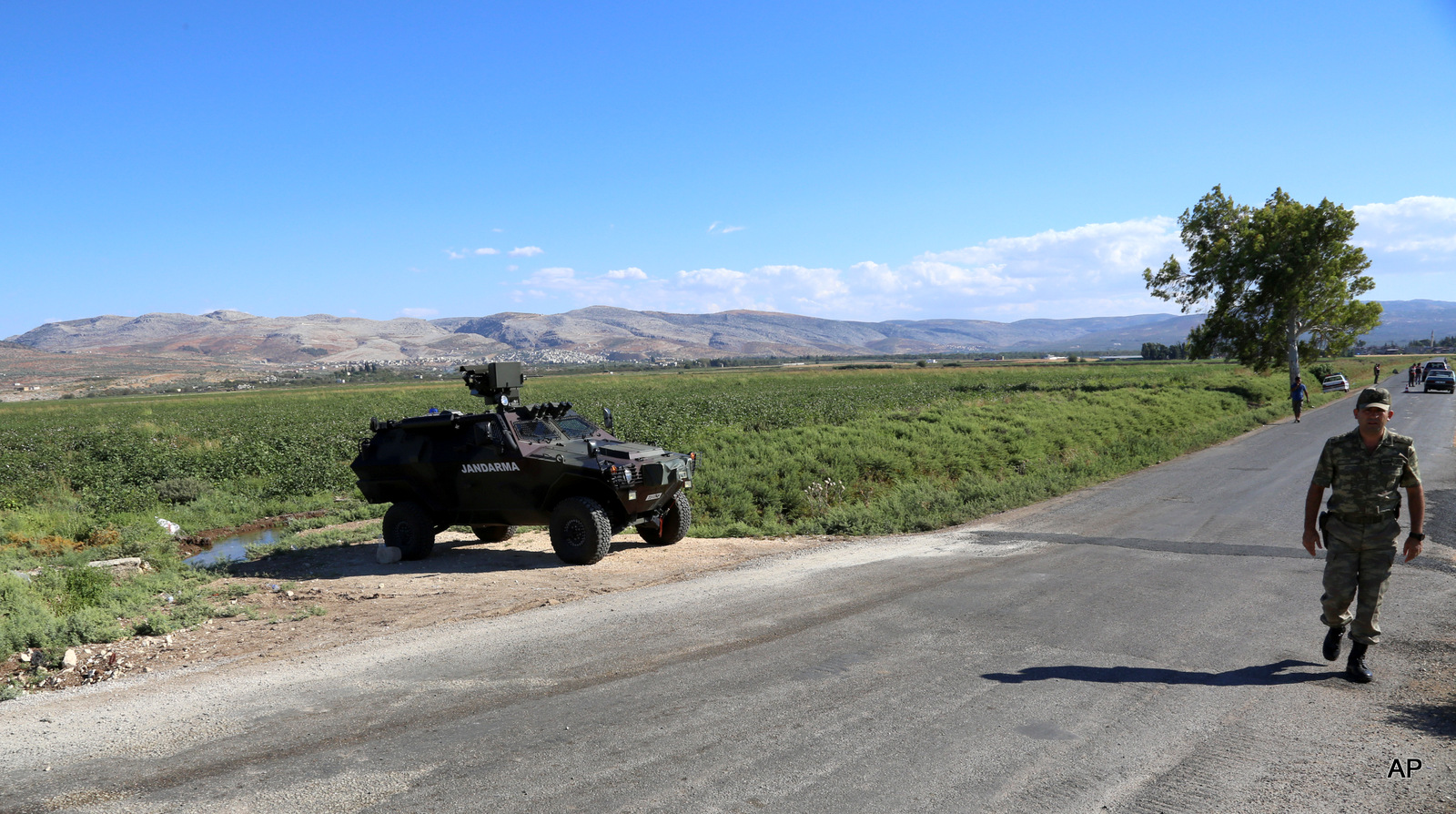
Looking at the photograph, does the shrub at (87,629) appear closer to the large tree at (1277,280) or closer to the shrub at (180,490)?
the shrub at (180,490)

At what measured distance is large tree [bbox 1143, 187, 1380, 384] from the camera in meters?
43.7

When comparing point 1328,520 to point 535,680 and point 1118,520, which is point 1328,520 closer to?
point 535,680

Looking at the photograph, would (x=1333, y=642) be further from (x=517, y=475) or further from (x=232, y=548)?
(x=232, y=548)

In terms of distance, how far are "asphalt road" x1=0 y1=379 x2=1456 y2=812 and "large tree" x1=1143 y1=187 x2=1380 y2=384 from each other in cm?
4277

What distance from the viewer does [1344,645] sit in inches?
247

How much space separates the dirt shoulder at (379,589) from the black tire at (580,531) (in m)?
0.18

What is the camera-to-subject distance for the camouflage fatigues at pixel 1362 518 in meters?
5.47

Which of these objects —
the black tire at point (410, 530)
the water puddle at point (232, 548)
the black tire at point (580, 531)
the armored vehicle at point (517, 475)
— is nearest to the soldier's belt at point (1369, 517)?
the armored vehicle at point (517, 475)

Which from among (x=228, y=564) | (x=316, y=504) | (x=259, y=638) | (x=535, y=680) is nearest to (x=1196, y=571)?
(x=535, y=680)

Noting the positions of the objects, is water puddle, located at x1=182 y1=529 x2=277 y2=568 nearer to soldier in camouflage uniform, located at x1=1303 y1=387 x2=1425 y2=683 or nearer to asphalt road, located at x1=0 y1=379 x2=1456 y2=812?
asphalt road, located at x1=0 y1=379 x2=1456 y2=812

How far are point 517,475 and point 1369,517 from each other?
902 centimetres

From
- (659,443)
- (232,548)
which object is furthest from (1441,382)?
(232,548)

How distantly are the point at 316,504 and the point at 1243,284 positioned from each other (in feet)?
158

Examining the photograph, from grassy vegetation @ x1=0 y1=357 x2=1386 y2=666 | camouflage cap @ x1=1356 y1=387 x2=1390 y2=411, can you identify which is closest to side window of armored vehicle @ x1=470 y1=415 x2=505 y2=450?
grassy vegetation @ x1=0 y1=357 x2=1386 y2=666
